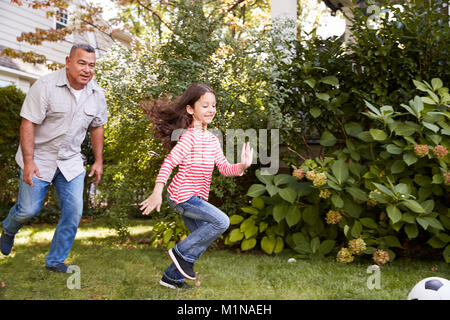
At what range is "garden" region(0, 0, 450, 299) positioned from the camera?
347 centimetres

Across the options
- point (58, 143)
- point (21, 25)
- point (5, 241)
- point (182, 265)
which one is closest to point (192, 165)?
point (182, 265)

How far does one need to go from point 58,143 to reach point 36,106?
338 mm

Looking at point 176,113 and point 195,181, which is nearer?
point 195,181

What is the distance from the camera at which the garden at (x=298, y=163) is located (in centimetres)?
347

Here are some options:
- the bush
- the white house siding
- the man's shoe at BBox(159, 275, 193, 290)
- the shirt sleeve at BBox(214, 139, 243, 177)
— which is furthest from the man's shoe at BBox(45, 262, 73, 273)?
the white house siding

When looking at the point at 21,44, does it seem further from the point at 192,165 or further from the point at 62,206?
the point at 192,165

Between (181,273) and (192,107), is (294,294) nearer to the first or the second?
(181,273)

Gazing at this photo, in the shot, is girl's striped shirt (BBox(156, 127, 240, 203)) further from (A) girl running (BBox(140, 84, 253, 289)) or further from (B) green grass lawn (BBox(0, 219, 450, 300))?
(B) green grass lawn (BBox(0, 219, 450, 300))

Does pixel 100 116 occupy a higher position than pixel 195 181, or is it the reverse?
pixel 100 116

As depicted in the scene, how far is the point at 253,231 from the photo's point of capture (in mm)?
4445

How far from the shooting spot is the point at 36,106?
328cm

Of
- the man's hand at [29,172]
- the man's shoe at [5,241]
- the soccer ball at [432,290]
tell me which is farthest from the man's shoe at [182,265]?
the man's shoe at [5,241]

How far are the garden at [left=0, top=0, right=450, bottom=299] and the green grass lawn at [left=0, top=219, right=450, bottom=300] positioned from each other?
17 millimetres

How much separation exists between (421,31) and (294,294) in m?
2.91
